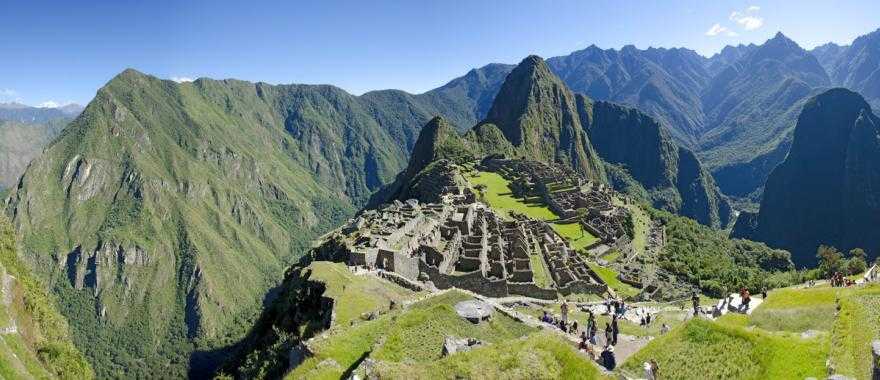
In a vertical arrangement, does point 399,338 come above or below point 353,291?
above

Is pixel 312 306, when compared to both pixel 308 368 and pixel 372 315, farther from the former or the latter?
pixel 308 368

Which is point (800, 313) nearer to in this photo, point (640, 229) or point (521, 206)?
point (521, 206)

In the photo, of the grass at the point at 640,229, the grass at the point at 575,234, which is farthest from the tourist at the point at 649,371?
the grass at the point at 640,229

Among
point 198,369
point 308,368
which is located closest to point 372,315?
point 308,368

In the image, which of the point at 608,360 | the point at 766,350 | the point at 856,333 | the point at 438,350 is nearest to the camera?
the point at 766,350

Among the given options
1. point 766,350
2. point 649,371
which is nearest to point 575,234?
point 766,350

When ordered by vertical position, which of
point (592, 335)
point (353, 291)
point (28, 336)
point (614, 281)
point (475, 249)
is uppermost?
point (592, 335)
